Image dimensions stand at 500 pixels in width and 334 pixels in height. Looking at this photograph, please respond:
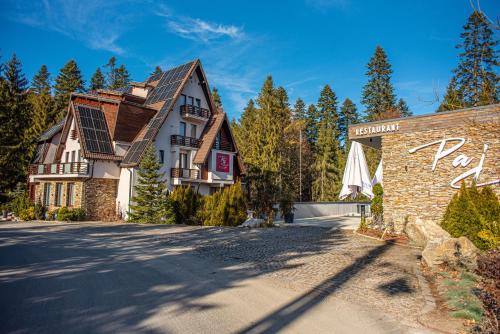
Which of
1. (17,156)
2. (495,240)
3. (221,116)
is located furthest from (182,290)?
(17,156)

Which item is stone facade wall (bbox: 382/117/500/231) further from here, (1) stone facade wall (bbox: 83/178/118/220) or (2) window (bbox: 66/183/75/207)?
(2) window (bbox: 66/183/75/207)

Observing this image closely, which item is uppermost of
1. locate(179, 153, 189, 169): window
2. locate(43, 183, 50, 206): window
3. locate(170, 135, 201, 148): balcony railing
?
locate(170, 135, 201, 148): balcony railing

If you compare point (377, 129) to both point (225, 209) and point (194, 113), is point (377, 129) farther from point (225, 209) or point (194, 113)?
point (194, 113)

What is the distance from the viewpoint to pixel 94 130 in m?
28.5

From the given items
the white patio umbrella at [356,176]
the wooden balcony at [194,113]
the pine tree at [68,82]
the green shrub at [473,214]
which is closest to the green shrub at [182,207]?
the wooden balcony at [194,113]

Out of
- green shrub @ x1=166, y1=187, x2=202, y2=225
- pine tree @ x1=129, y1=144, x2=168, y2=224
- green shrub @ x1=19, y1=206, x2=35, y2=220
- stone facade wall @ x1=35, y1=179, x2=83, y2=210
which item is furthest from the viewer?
green shrub @ x1=19, y1=206, x2=35, y2=220

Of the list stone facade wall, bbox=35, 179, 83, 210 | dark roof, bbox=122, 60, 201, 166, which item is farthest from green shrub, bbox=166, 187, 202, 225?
stone facade wall, bbox=35, 179, 83, 210

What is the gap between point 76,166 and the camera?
91.0ft

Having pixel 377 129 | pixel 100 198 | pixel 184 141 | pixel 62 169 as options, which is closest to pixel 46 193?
pixel 62 169

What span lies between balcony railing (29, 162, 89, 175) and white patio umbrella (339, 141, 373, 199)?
19917mm

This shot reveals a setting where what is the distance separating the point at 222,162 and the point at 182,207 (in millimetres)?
9582

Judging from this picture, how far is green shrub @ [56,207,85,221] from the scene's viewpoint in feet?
85.9

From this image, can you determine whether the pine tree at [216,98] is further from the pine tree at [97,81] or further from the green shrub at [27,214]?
the green shrub at [27,214]

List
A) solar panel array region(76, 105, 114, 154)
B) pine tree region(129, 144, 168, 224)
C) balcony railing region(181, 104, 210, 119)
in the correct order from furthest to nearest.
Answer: balcony railing region(181, 104, 210, 119), solar panel array region(76, 105, 114, 154), pine tree region(129, 144, 168, 224)
